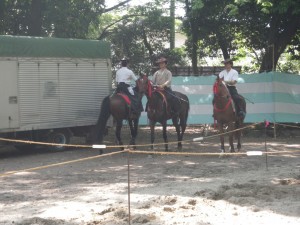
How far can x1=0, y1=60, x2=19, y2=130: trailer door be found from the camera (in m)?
14.0

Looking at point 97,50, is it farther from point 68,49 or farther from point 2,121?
point 2,121

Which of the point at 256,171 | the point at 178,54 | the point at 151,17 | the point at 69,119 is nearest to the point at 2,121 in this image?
the point at 69,119

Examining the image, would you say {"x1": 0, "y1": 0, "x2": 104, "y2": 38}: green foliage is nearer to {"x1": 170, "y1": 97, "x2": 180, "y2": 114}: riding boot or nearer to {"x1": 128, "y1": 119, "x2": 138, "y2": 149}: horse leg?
{"x1": 128, "y1": 119, "x2": 138, "y2": 149}: horse leg

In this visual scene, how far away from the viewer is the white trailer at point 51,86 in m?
14.2

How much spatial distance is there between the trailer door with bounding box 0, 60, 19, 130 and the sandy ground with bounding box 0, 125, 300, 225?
1.04 metres

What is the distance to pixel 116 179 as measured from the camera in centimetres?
1102

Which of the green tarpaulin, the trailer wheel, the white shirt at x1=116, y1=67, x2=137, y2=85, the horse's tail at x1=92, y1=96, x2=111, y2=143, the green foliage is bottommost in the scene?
the trailer wheel

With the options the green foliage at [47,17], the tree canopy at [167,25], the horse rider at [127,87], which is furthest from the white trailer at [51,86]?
the tree canopy at [167,25]

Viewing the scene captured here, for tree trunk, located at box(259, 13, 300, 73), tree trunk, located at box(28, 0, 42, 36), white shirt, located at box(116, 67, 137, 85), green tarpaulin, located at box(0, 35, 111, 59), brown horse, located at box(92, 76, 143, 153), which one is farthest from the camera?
tree trunk, located at box(259, 13, 300, 73)

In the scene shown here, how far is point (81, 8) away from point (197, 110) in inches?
234

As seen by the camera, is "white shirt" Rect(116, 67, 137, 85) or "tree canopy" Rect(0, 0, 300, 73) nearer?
"white shirt" Rect(116, 67, 137, 85)

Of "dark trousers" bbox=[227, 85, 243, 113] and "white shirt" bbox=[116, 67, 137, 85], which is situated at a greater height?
"white shirt" bbox=[116, 67, 137, 85]

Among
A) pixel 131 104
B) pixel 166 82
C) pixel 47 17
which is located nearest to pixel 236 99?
Answer: pixel 166 82

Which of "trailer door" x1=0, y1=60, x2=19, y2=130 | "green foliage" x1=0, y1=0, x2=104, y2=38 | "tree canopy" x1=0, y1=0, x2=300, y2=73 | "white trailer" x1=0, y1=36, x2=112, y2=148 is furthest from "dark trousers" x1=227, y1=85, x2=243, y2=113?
"green foliage" x1=0, y1=0, x2=104, y2=38
